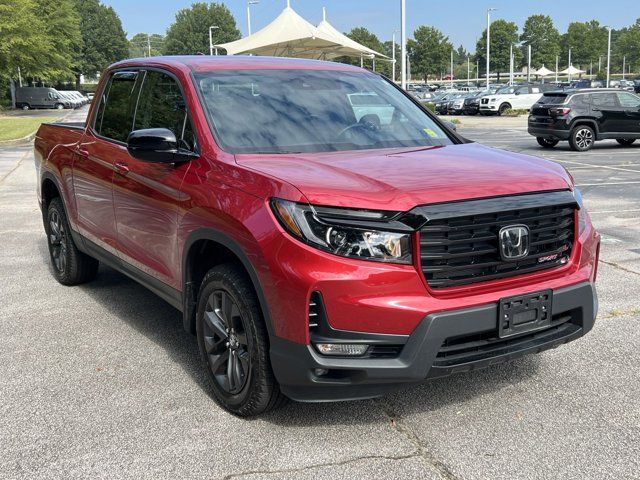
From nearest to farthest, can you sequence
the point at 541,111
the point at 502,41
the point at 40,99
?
the point at 541,111
the point at 40,99
the point at 502,41

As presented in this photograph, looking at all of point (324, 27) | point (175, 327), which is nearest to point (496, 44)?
point (324, 27)

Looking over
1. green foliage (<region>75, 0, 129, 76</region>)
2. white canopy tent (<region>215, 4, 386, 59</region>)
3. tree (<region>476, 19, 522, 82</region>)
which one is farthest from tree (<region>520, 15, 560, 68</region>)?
white canopy tent (<region>215, 4, 386, 59</region>)

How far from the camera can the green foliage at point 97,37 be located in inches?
3467

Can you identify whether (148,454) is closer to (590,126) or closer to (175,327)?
(175,327)

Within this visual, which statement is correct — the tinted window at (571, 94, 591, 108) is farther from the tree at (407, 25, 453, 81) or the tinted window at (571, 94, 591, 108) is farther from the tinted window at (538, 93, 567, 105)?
the tree at (407, 25, 453, 81)

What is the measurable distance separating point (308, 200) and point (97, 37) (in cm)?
9390

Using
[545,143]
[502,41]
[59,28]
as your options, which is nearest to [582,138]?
[545,143]

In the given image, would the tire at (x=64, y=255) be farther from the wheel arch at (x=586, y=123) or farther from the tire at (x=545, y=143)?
the tire at (x=545, y=143)

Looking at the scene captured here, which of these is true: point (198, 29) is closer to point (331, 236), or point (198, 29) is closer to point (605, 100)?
point (605, 100)

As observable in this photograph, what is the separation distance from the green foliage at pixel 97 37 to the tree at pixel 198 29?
46.8ft

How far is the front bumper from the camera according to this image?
2912 millimetres

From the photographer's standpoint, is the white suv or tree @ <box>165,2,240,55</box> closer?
the white suv

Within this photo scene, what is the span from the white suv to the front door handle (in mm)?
35725

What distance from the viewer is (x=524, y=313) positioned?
10.3 feet
